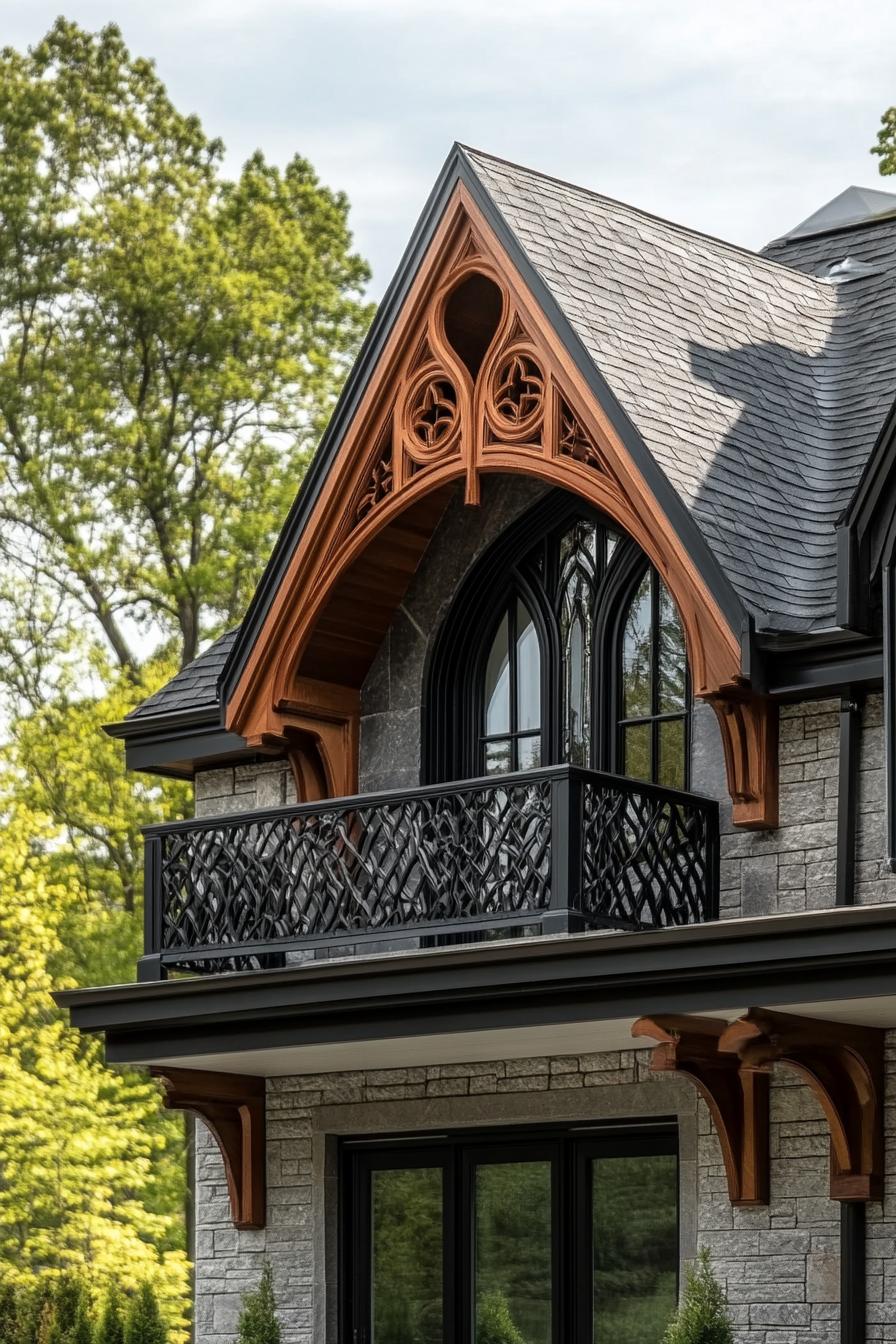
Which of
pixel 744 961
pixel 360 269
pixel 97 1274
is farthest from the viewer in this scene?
pixel 360 269

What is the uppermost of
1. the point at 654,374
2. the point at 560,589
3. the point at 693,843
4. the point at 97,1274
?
the point at 654,374

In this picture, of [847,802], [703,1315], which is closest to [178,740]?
[847,802]

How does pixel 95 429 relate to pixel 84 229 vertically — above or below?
below

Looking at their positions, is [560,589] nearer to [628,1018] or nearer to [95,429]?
[628,1018]

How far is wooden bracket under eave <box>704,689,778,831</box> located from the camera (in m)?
13.2

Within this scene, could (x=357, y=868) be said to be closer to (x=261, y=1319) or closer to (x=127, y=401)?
(x=261, y=1319)

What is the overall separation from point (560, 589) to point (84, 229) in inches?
775

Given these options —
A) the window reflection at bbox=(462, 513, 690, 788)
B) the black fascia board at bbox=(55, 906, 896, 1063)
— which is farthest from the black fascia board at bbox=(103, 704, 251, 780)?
the black fascia board at bbox=(55, 906, 896, 1063)

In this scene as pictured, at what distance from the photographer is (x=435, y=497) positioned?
15.3m

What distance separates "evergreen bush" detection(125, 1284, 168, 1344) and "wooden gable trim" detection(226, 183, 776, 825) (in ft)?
13.2

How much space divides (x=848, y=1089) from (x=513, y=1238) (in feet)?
9.63

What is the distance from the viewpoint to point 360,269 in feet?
114

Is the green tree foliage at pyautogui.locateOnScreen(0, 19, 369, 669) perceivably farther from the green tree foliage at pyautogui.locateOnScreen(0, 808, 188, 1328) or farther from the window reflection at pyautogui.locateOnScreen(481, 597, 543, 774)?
the window reflection at pyautogui.locateOnScreen(481, 597, 543, 774)

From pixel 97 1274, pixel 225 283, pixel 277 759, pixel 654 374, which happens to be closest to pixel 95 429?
pixel 225 283
